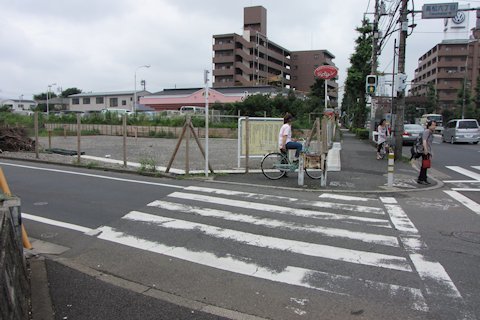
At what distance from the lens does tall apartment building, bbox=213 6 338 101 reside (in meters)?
86.4

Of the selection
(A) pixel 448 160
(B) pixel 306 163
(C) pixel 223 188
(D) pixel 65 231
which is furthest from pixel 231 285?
(A) pixel 448 160

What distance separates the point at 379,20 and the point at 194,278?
1127 inches

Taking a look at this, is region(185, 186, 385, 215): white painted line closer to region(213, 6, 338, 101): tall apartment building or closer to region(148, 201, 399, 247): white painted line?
region(148, 201, 399, 247): white painted line

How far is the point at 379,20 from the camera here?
2870cm

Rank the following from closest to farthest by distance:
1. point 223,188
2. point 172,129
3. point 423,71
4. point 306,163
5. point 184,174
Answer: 1. point 223,188
2. point 306,163
3. point 184,174
4. point 172,129
5. point 423,71

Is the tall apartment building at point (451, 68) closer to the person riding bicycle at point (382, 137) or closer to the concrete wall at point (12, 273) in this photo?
the person riding bicycle at point (382, 137)

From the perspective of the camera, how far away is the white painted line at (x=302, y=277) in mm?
4215

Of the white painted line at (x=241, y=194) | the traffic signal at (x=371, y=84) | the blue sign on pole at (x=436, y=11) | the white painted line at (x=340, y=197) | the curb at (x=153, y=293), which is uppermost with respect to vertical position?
the blue sign on pole at (x=436, y=11)

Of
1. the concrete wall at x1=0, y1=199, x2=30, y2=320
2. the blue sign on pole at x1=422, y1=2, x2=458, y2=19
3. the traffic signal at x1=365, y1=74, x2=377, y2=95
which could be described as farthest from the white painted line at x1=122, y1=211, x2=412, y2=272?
the traffic signal at x1=365, y1=74, x2=377, y2=95

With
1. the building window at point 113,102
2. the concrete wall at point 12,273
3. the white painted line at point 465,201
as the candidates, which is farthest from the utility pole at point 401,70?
the building window at point 113,102

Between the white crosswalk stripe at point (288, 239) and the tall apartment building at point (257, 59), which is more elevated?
the tall apartment building at point (257, 59)

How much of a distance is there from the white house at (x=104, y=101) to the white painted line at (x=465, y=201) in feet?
263

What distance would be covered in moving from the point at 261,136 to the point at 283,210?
19.8 ft

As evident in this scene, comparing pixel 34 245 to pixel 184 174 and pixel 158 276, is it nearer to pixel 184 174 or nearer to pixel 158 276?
pixel 158 276
